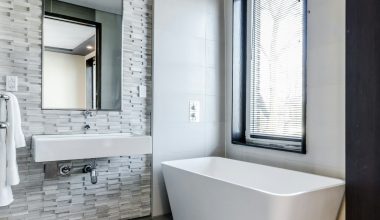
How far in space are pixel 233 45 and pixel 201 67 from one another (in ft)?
1.42

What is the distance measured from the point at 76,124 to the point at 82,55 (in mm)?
579

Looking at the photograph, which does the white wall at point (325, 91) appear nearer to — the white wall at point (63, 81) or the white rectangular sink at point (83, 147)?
the white rectangular sink at point (83, 147)

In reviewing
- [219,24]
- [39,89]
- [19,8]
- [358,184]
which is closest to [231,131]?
[219,24]

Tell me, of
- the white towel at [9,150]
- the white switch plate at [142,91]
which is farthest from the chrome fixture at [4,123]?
the white switch plate at [142,91]

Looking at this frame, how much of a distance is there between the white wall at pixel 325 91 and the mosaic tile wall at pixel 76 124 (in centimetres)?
142

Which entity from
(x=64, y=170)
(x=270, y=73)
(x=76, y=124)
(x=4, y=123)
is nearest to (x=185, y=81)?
(x=270, y=73)

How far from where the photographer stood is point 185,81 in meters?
2.92

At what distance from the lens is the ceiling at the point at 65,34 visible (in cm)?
228

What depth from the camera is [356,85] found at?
76.0 inches

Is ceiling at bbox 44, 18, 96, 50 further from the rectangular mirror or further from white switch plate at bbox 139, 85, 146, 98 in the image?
white switch plate at bbox 139, 85, 146, 98

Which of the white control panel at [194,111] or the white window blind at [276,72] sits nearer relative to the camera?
the white window blind at [276,72]

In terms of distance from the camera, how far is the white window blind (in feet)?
8.23

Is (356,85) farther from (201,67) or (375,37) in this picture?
(201,67)

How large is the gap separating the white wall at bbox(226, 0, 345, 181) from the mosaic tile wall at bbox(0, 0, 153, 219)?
4.65ft
